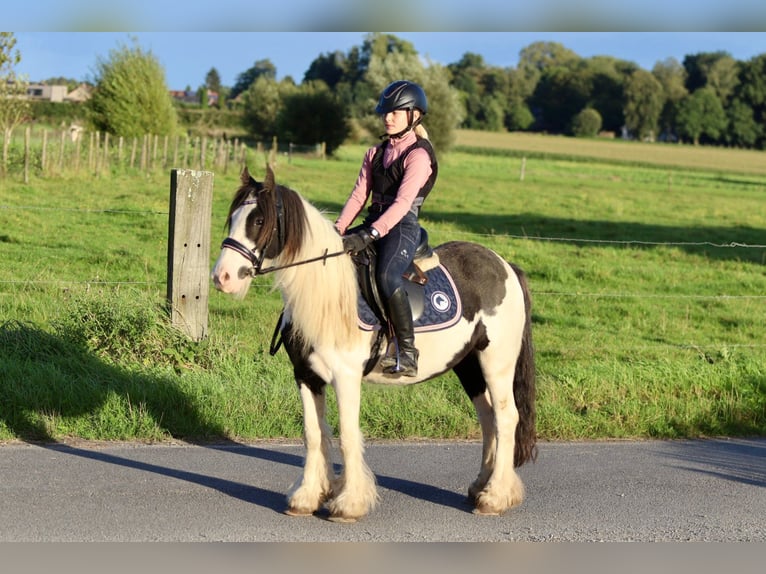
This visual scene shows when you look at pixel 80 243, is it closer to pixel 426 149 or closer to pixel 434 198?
pixel 426 149

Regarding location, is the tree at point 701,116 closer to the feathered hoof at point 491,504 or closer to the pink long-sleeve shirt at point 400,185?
the pink long-sleeve shirt at point 400,185

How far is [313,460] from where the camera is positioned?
5.46 m

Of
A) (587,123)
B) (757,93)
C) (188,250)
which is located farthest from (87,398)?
(587,123)

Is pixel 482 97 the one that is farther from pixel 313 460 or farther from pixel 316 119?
pixel 313 460

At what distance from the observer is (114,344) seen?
778 centimetres

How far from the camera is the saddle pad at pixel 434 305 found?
5355 millimetres

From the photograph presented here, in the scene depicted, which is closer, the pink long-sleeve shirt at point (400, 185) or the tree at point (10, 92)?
the pink long-sleeve shirt at point (400, 185)

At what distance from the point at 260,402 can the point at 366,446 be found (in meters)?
0.92

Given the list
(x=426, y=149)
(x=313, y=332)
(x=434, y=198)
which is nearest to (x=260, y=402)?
(x=313, y=332)

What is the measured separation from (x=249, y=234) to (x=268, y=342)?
4135mm

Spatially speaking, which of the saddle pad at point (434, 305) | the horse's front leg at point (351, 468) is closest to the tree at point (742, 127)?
the saddle pad at point (434, 305)

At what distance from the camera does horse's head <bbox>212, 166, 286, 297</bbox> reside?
4.84 m

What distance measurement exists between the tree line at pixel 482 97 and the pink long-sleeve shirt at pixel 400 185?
126 ft

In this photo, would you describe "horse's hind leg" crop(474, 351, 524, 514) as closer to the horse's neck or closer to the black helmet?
the horse's neck
